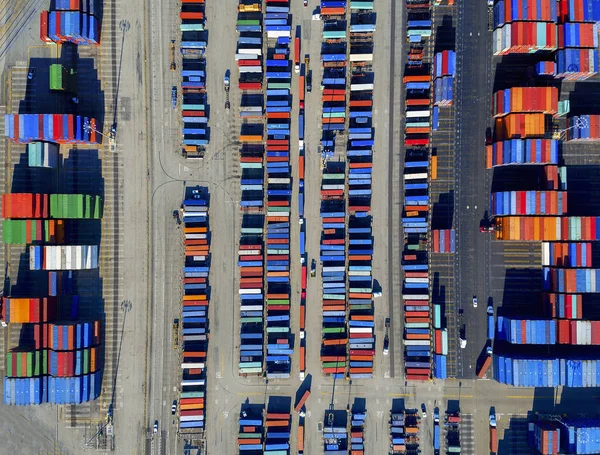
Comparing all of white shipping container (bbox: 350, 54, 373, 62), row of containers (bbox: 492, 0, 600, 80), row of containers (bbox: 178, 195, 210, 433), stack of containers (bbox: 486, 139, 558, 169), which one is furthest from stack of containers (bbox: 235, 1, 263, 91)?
stack of containers (bbox: 486, 139, 558, 169)

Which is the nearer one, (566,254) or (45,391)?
(45,391)

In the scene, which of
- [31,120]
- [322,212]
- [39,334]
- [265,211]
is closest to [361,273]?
[322,212]

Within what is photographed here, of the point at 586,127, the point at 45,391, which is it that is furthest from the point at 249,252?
the point at 586,127

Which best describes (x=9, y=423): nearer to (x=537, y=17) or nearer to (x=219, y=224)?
(x=219, y=224)

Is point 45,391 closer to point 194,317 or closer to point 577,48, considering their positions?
point 194,317

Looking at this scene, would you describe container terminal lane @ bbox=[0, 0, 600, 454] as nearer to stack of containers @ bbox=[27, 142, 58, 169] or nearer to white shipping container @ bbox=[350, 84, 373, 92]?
white shipping container @ bbox=[350, 84, 373, 92]
